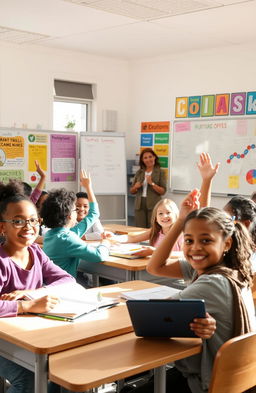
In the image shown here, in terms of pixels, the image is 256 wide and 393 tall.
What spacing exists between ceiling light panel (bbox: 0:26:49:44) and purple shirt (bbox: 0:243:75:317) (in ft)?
14.0

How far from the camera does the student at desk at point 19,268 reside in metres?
2.29

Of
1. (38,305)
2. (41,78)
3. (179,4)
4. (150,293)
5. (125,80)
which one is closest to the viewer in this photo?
(38,305)

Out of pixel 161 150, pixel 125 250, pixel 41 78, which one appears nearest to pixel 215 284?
pixel 125 250

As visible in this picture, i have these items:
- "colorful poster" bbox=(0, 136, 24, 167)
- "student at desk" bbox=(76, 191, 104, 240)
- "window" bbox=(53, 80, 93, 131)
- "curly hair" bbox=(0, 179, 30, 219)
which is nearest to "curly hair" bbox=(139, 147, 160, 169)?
"window" bbox=(53, 80, 93, 131)

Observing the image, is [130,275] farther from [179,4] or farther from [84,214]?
[179,4]

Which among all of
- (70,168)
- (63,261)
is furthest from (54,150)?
(63,261)

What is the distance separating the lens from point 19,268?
2525 mm

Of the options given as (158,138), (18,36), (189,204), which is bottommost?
(189,204)

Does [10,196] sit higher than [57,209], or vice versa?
[10,196]

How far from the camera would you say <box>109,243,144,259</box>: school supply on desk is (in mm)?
3927

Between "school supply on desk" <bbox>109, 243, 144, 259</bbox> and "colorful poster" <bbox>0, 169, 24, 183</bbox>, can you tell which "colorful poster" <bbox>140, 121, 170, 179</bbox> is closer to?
"colorful poster" <bbox>0, 169, 24, 183</bbox>

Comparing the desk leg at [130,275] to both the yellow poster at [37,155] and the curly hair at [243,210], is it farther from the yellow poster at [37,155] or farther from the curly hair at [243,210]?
the yellow poster at [37,155]

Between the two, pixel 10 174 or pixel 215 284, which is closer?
pixel 215 284

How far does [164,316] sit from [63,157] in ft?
19.0
